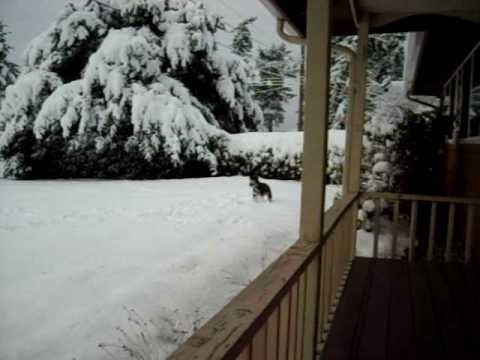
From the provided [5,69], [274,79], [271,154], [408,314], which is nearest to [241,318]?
[408,314]

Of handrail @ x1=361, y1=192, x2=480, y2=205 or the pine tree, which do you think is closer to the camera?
handrail @ x1=361, y1=192, x2=480, y2=205

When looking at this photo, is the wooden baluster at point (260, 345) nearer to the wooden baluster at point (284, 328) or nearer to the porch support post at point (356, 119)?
the wooden baluster at point (284, 328)

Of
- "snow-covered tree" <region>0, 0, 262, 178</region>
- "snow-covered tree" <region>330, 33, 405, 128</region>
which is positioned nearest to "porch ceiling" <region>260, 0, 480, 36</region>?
"snow-covered tree" <region>0, 0, 262, 178</region>

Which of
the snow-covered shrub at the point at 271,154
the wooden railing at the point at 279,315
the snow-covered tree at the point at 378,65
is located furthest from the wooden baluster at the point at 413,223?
the snow-covered tree at the point at 378,65

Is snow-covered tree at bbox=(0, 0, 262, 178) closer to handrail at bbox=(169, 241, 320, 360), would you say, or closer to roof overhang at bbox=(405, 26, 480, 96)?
roof overhang at bbox=(405, 26, 480, 96)

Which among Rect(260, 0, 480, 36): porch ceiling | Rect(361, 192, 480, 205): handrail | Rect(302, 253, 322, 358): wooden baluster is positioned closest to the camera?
Rect(302, 253, 322, 358): wooden baluster

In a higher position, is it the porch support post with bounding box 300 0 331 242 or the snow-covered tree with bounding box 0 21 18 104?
the snow-covered tree with bounding box 0 21 18 104

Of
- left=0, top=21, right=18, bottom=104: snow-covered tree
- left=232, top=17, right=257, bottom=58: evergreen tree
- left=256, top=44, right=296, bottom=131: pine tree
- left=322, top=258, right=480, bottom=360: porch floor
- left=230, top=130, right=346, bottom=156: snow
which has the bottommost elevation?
left=322, top=258, right=480, bottom=360: porch floor

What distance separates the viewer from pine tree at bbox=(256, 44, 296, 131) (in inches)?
635

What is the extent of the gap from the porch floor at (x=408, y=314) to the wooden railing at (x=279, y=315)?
15 cm

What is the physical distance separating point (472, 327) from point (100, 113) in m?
8.97

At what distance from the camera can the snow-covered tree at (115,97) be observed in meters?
9.07

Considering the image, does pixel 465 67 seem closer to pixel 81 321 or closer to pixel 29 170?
pixel 81 321

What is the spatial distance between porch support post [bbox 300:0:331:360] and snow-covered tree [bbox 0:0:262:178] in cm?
818
